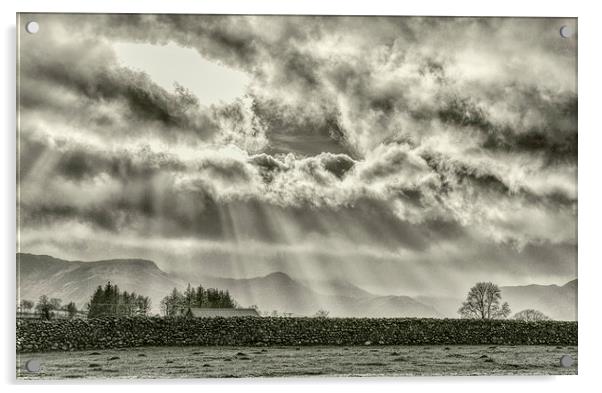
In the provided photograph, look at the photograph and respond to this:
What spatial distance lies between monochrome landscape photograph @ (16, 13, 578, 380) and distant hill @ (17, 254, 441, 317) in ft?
0.08

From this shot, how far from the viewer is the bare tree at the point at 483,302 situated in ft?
32.9

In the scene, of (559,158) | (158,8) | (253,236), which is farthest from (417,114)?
(158,8)

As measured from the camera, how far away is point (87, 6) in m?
9.77

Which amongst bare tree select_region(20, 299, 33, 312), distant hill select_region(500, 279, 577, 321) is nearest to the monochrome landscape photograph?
distant hill select_region(500, 279, 577, 321)

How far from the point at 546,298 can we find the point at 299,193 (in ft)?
10.4

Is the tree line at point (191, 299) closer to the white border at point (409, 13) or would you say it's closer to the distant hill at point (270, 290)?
the distant hill at point (270, 290)

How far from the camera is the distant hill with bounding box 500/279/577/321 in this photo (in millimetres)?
10102

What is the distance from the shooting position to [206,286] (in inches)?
387

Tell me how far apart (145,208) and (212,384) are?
2.13 metres

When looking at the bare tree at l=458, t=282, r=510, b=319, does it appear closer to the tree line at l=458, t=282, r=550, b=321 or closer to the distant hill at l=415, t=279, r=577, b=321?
the tree line at l=458, t=282, r=550, b=321

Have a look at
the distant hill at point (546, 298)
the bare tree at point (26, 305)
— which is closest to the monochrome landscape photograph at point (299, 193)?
the distant hill at point (546, 298)

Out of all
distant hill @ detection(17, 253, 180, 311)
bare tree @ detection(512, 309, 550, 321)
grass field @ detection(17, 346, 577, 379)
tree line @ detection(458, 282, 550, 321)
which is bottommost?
grass field @ detection(17, 346, 577, 379)

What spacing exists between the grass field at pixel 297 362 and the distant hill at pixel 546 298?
0.42 metres

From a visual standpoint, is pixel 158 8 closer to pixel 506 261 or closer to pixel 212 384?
pixel 212 384
